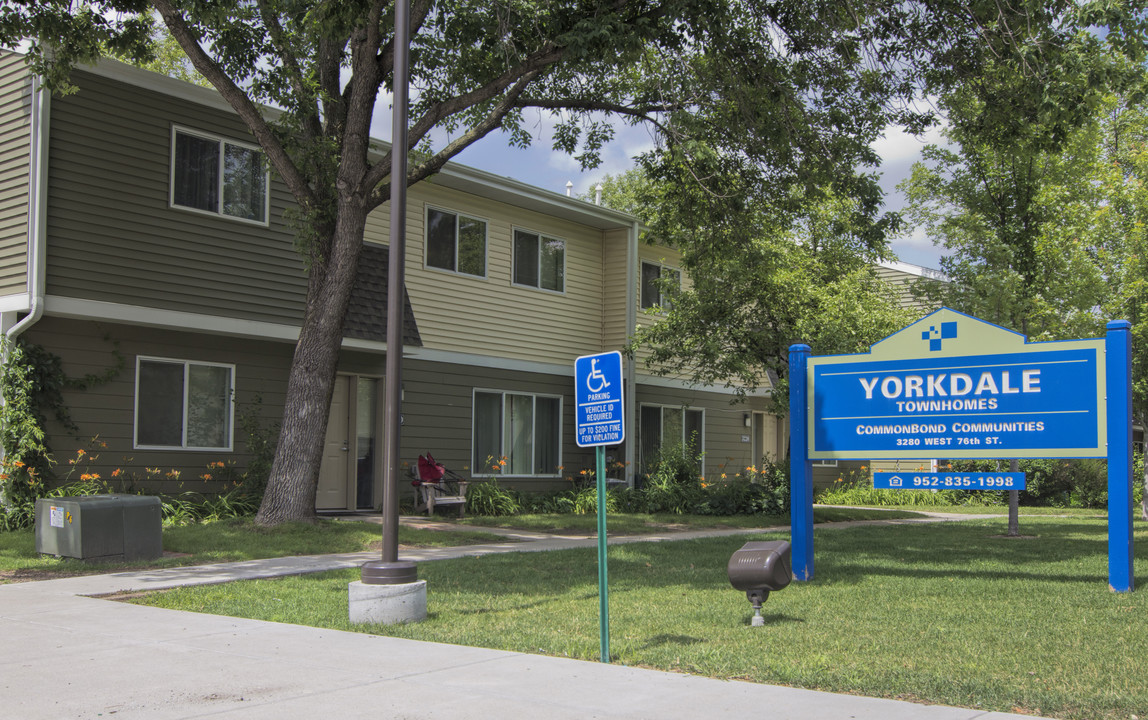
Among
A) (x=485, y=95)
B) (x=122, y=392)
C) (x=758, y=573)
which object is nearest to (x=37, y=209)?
(x=122, y=392)

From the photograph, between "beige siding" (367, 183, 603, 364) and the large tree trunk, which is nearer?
the large tree trunk

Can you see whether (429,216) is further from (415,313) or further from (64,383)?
(64,383)

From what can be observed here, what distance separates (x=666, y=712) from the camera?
17.1 feet

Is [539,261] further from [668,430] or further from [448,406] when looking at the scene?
[668,430]

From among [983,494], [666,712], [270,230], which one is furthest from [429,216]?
[983,494]

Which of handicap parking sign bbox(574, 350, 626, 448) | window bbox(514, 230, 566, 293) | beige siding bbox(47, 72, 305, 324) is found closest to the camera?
handicap parking sign bbox(574, 350, 626, 448)

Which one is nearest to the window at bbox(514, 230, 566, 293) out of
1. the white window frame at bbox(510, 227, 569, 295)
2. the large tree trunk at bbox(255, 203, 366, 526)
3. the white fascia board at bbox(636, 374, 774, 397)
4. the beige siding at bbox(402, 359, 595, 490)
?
the white window frame at bbox(510, 227, 569, 295)

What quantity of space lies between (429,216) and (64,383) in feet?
24.2

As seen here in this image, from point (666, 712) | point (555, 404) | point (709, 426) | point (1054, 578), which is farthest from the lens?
point (709, 426)

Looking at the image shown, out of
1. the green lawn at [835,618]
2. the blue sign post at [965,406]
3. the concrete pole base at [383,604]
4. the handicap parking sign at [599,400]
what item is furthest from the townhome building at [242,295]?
the handicap parking sign at [599,400]

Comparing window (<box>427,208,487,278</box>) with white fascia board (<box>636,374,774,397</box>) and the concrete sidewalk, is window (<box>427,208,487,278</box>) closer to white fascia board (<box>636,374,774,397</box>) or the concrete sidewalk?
white fascia board (<box>636,374,774,397</box>)

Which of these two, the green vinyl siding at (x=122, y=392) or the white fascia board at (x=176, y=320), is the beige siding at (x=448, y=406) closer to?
the white fascia board at (x=176, y=320)

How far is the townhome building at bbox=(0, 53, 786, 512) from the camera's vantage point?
44.9ft

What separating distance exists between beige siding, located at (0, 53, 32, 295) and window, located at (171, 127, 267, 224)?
6.47ft
